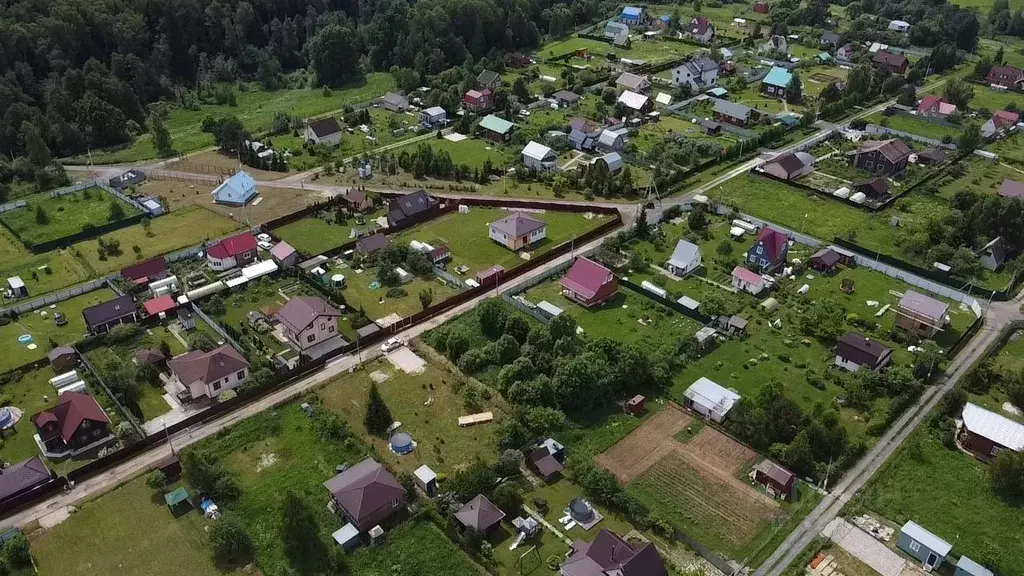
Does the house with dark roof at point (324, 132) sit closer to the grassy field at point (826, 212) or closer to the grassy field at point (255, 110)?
the grassy field at point (255, 110)

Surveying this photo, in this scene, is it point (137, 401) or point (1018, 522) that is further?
point (137, 401)

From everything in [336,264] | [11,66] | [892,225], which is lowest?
[892,225]

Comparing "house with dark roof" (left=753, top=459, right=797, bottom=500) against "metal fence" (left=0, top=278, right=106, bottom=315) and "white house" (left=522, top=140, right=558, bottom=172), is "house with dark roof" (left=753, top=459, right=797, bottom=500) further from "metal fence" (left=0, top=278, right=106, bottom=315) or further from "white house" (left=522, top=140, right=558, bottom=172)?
"metal fence" (left=0, top=278, right=106, bottom=315)

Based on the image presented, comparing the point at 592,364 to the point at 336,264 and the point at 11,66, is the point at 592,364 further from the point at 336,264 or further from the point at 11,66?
the point at 11,66

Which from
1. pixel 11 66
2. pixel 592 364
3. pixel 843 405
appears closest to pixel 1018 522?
pixel 843 405

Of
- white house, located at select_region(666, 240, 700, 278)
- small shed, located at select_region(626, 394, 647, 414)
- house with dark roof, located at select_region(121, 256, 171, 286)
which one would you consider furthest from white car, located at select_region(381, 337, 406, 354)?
white house, located at select_region(666, 240, 700, 278)

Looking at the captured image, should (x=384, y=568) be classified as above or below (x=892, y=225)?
above

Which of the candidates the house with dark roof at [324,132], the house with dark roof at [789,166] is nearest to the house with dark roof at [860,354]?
the house with dark roof at [789,166]
